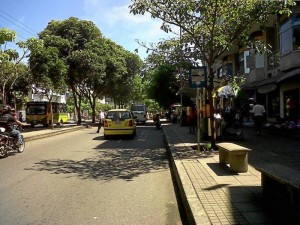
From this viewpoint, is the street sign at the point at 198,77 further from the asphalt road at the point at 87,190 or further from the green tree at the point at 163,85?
the green tree at the point at 163,85

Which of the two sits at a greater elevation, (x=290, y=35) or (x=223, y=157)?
(x=290, y=35)

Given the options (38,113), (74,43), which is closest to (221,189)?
(74,43)

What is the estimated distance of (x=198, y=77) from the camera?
12156 millimetres

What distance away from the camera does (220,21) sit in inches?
539

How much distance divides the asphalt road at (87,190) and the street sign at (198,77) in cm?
258

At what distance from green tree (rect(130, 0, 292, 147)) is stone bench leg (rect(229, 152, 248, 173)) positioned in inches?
155

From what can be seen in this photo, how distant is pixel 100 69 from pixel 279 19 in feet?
60.5

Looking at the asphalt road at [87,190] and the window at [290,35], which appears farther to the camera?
the window at [290,35]

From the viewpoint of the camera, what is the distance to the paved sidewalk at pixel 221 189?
5.36 metres

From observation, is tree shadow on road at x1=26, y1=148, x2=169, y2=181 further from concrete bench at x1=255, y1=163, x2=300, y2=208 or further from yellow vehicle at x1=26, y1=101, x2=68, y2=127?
yellow vehicle at x1=26, y1=101, x2=68, y2=127

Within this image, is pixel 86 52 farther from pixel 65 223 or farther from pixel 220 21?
pixel 65 223

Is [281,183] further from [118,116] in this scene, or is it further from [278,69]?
[278,69]

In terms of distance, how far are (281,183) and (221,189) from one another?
5.06ft

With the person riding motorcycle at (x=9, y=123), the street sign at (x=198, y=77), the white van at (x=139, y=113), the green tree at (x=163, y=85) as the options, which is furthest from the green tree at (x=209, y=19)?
the green tree at (x=163, y=85)
